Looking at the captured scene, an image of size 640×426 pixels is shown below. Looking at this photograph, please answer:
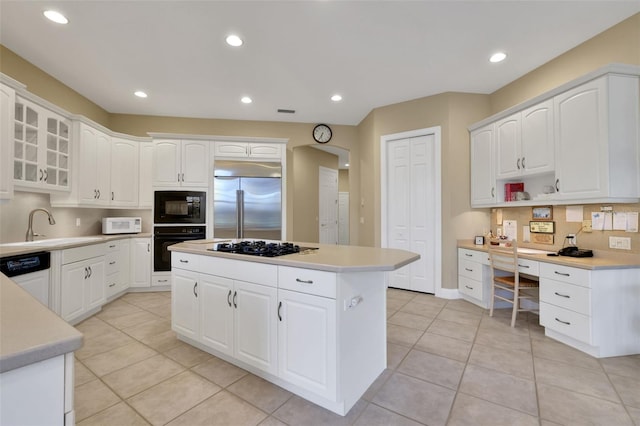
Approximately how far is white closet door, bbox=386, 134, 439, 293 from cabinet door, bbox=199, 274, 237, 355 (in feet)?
9.55

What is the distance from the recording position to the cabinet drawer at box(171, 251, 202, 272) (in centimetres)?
237

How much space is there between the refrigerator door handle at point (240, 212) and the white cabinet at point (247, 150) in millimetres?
623

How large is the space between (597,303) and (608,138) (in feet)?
4.71

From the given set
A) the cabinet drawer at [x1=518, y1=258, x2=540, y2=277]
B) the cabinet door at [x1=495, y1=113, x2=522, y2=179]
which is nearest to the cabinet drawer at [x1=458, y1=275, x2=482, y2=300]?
the cabinet drawer at [x1=518, y1=258, x2=540, y2=277]

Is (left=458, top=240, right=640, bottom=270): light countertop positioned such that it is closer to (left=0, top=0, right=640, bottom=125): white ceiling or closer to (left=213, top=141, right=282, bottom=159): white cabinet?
(left=0, top=0, right=640, bottom=125): white ceiling

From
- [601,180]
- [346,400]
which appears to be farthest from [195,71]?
[601,180]

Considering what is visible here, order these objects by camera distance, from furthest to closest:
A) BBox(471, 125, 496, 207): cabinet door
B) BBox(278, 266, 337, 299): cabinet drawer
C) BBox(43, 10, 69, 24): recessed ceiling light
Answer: BBox(471, 125, 496, 207): cabinet door, BBox(43, 10, 69, 24): recessed ceiling light, BBox(278, 266, 337, 299): cabinet drawer

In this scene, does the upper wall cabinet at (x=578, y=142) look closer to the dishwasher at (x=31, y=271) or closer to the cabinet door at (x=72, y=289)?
the dishwasher at (x=31, y=271)

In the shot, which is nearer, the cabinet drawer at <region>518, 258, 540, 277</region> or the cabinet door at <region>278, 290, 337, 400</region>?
the cabinet door at <region>278, 290, 337, 400</region>

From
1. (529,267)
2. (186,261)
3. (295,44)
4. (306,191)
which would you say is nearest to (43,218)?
(186,261)

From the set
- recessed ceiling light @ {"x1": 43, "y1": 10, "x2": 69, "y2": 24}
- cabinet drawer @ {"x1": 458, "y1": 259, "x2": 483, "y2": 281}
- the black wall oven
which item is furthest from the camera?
the black wall oven

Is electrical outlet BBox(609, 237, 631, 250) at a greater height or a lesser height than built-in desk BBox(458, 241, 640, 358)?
greater

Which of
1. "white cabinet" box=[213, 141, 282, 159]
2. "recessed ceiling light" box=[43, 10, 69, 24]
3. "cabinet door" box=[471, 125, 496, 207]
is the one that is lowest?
"cabinet door" box=[471, 125, 496, 207]

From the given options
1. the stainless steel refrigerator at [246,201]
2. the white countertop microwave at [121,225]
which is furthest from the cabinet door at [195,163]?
the white countertop microwave at [121,225]
